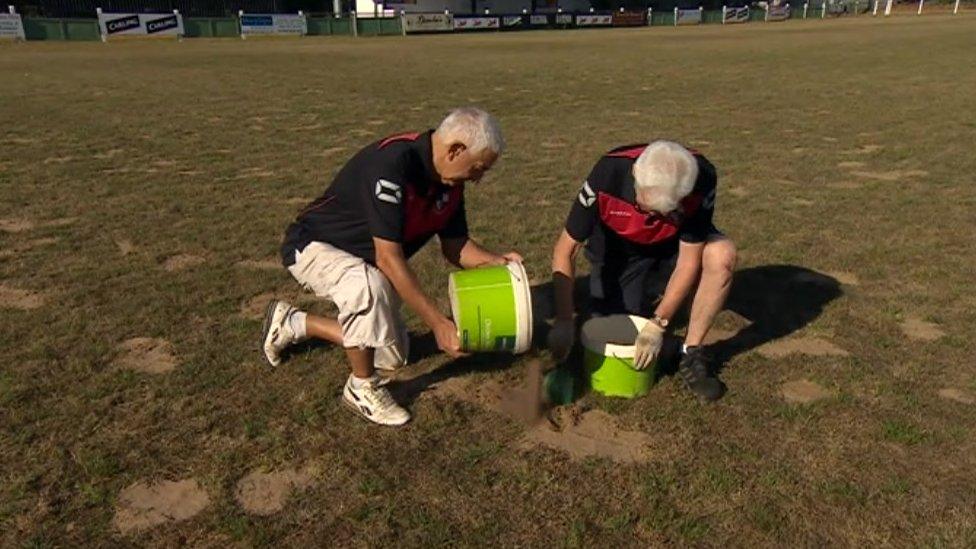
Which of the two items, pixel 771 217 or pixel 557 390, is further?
pixel 771 217

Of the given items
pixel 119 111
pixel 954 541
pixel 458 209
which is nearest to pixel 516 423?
pixel 458 209

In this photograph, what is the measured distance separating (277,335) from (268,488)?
1.13m

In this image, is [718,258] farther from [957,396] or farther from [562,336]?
[957,396]

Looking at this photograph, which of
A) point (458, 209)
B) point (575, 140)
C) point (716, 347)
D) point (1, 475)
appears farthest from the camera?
point (575, 140)

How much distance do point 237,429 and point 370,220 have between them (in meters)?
1.19

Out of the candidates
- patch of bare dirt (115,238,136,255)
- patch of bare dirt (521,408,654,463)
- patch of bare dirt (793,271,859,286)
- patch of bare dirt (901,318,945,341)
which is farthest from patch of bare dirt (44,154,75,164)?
patch of bare dirt (901,318,945,341)

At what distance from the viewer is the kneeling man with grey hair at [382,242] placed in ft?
10.9

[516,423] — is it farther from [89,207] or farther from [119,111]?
[119,111]

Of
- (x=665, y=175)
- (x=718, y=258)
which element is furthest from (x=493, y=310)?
(x=718, y=258)

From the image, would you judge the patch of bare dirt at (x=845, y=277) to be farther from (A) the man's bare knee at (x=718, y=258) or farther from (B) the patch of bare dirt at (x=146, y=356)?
(B) the patch of bare dirt at (x=146, y=356)

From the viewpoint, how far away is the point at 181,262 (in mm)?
5824

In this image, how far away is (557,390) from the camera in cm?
378

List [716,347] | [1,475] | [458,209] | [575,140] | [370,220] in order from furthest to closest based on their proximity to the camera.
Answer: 1. [575,140]
2. [716,347]
3. [458,209]
4. [370,220]
5. [1,475]

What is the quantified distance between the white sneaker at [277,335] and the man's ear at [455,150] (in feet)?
4.66
